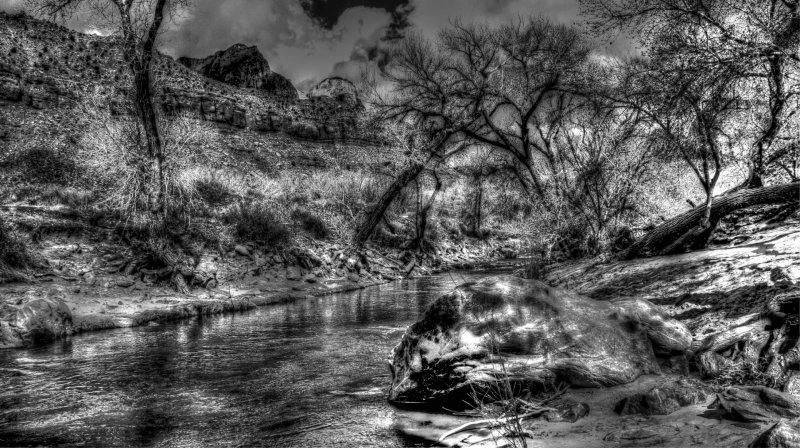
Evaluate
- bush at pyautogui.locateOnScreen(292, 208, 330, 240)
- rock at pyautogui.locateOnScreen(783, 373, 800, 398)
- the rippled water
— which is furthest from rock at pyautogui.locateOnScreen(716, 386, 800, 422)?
bush at pyautogui.locateOnScreen(292, 208, 330, 240)

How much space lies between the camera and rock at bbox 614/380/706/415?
3.46m

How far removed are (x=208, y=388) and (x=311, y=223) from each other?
13.3 m

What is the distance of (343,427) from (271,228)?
12268 mm

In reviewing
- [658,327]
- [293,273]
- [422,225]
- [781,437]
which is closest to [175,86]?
[422,225]

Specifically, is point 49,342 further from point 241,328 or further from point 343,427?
point 343,427

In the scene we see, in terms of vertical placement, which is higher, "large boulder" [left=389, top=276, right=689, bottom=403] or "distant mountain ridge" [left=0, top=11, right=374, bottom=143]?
"distant mountain ridge" [left=0, top=11, right=374, bottom=143]

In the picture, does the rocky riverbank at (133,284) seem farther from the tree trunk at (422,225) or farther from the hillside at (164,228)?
the tree trunk at (422,225)

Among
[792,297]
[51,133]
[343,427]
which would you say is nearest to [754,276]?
[792,297]

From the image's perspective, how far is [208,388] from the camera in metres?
5.45

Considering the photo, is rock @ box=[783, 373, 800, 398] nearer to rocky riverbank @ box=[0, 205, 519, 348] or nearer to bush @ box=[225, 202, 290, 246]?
rocky riverbank @ box=[0, 205, 519, 348]

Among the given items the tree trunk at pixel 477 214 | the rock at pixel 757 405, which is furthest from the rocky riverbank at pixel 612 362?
the tree trunk at pixel 477 214

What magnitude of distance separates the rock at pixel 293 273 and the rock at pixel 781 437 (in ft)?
42.8

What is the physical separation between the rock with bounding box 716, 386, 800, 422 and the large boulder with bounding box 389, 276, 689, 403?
3.76 ft

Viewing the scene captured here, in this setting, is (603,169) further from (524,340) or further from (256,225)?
(256,225)
